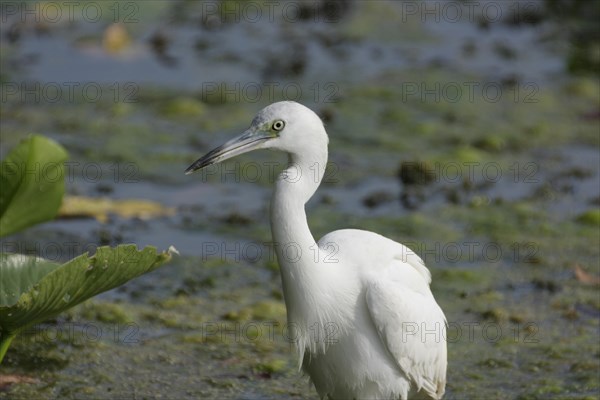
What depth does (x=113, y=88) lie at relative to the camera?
25.2 feet

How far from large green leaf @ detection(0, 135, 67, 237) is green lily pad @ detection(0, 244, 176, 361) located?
343mm

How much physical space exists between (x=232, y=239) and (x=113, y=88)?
2.31 metres

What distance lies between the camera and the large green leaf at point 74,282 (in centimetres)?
351

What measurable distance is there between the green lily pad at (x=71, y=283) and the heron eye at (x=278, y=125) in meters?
0.51

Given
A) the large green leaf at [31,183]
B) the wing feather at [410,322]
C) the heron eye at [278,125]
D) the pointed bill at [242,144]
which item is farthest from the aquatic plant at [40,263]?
the wing feather at [410,322]

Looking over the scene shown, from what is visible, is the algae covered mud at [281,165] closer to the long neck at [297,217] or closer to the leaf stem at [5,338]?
the leaf stem at [5,338]

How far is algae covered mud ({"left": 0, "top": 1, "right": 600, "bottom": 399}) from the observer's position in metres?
4.67

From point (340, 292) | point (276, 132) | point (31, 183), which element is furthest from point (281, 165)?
point (276, 132)

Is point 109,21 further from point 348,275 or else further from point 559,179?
point 348,275

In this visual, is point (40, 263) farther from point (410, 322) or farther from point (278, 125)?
point (410, 322)

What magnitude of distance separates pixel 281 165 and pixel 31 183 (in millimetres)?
2847

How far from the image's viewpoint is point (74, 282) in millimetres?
3572

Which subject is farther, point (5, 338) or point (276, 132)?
point (5, 338)

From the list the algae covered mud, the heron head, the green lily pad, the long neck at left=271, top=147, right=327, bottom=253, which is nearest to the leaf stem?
the green lily pad
